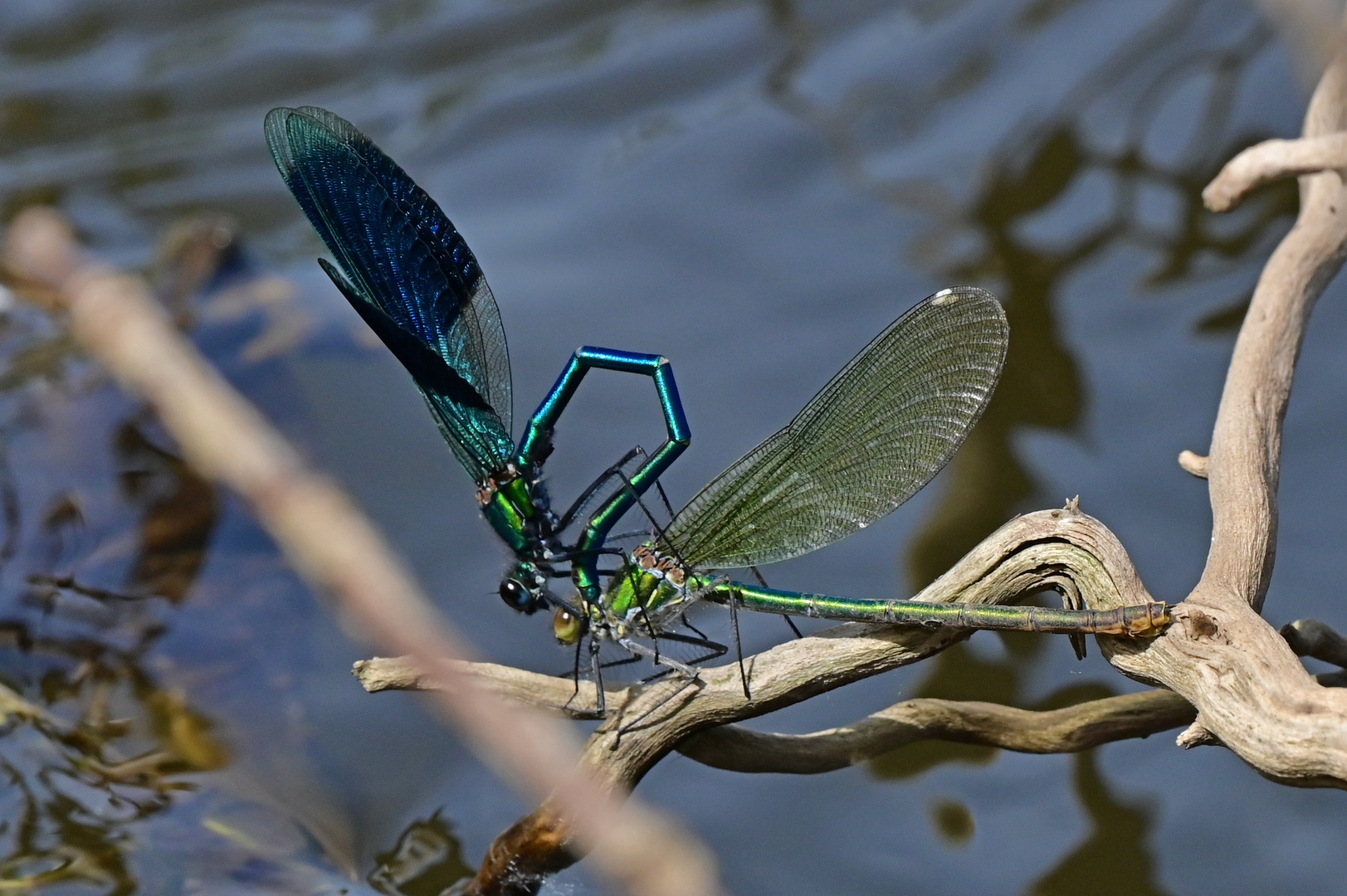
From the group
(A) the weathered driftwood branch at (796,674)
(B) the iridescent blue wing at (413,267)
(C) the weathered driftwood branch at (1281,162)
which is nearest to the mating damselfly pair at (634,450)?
(B) the iridescent blue wing at (413,267)

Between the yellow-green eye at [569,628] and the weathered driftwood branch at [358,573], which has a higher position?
the yellow-green eye at [569,628]

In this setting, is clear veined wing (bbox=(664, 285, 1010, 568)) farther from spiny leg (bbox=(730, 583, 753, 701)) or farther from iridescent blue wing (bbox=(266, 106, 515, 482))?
iridescent blue wing (bbox=(266, 106, 515, 482))

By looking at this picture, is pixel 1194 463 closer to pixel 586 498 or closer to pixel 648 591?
pixel 648 591

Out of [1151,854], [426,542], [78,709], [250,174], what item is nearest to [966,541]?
[1151,854]

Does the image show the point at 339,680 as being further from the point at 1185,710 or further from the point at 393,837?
the point at 1185,710

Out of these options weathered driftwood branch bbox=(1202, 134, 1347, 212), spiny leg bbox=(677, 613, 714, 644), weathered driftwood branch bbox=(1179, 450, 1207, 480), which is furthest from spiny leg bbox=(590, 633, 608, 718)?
weathered driftwood branch bbox=(1202, 134, 1347, 212)

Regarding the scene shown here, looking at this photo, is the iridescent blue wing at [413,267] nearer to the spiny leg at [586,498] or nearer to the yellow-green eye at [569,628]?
the spiny leg at [586,498]

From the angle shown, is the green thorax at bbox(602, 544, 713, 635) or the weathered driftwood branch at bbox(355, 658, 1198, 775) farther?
the green thorax at bbox(602, 544, 713, 635)
